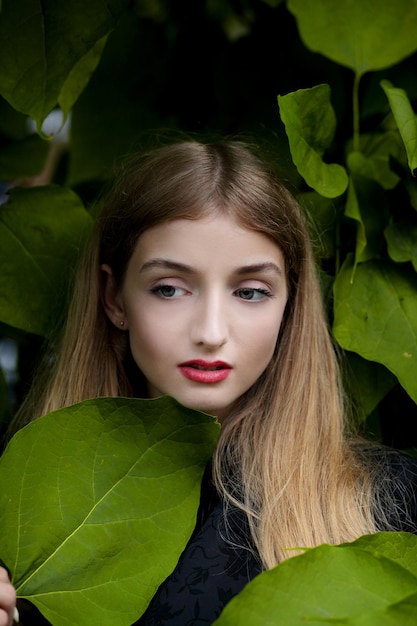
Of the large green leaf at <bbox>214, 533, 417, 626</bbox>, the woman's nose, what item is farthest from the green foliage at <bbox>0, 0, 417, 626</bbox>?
the woman's nose

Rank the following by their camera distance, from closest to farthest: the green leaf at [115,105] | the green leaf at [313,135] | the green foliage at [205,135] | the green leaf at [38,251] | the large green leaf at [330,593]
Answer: the large green leaf at [330,593], the green foliage at [205,135], the green leaf at [313,135], the green leaf at [38,251], the green leaf at [115,105]

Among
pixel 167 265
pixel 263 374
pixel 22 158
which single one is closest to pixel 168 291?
pixel 167 265

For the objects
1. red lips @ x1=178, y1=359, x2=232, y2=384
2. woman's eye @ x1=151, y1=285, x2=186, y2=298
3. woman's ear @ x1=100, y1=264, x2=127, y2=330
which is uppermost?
woman's eye @ x1=151, y1=285, x2=186, y2=298

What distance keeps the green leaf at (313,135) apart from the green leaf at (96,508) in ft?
0.84

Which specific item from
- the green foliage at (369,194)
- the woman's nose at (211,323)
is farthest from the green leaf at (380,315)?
the woman's nose at (211,323)

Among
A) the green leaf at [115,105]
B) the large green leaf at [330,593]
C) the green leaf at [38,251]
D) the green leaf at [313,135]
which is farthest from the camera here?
the green leaf at [115,105]

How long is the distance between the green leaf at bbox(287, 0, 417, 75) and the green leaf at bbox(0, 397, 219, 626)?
39 cm

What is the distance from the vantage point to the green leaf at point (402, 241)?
0.81 m

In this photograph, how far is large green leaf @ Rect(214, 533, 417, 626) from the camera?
1.58 ft

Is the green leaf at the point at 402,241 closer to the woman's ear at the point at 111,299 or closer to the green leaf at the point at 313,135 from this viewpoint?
the green leaf at the point at 313,135

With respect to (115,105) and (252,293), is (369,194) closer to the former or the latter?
(252,293)

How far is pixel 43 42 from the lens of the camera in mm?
696

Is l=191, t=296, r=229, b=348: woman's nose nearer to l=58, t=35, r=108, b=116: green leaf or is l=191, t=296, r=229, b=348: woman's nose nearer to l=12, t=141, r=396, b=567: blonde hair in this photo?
l=12, t=141, r=396, b=567: blonde hair

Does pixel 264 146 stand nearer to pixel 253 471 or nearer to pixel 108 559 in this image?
pixel 253 471
